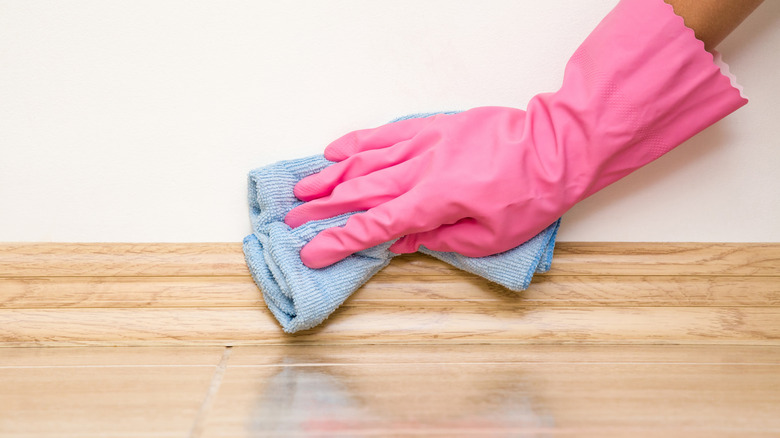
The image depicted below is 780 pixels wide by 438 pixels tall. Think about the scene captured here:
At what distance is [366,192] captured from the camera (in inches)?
27.3

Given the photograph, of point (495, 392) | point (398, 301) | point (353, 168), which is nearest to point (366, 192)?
point (353, 168)

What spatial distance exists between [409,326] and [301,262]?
0.17 metres

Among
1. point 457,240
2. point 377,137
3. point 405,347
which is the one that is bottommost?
point 405,347

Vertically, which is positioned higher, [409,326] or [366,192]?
[366,192]

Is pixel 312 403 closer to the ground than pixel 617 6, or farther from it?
closer to the ground

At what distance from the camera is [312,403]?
0.60m

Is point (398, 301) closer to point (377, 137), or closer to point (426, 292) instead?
point (426, 292)

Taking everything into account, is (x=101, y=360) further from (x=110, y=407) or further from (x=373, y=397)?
(x=373, y=397)

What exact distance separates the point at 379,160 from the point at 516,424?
0.33 m

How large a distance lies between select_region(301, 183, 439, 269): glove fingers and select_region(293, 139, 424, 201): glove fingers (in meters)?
0.05

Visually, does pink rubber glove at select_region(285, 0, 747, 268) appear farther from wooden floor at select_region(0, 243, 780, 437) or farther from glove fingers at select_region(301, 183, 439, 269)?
wooden floor at select_region(0, 243, 780, 437)

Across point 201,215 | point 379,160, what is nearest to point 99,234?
point 201,215

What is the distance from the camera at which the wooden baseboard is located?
749 mm

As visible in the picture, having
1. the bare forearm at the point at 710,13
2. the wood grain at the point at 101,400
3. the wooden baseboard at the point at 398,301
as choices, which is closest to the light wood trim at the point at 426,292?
the wooden baseboard at the point at 398,301
